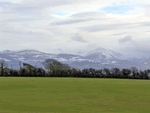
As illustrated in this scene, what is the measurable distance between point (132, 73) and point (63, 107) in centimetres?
5267

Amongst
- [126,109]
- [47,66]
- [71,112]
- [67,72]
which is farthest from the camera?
[47,66]

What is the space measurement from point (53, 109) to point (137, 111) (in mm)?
4029

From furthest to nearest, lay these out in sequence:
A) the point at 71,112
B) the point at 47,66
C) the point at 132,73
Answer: the point at 47,66 → the point at 132,73 → the point at 71,112

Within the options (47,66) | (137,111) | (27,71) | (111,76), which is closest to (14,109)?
(137,111)

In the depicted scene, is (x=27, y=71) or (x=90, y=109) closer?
(x=90, y=109)

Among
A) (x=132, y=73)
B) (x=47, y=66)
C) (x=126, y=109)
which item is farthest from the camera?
(x=47, y=66)

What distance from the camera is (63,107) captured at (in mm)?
11523

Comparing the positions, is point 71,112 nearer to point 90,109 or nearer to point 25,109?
point 90,109

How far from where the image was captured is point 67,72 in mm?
67812

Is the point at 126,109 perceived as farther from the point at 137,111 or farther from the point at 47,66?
the point at 47,66

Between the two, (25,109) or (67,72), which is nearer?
(25,109)

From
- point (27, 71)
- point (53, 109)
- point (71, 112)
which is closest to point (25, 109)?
point (53, 109)

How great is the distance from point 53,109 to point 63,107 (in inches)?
26.4

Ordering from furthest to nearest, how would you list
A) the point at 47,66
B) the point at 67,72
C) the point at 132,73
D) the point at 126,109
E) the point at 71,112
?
1. the point at 47,66
2. the point at 67,72
3. the point at 132,73
4. the point at 126,109
5. the point at 71,112
